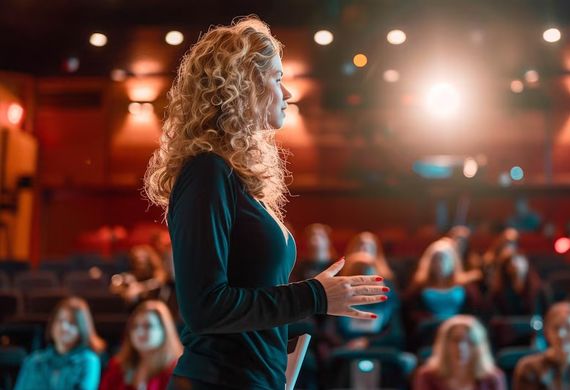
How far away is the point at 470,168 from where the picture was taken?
1228 centimetres

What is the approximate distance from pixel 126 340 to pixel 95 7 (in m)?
5.37

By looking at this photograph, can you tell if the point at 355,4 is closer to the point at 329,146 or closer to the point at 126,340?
the point at 329,146

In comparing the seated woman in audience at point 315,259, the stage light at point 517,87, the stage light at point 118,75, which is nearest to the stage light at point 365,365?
the seated woman in audience at point 315,259

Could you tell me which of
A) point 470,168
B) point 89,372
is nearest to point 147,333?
point 89,372

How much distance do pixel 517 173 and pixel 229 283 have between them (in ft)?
41.2

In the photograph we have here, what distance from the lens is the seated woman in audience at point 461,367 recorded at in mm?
4531

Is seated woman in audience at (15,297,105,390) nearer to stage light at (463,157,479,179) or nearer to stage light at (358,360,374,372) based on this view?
stage light at (358,360,374,372)

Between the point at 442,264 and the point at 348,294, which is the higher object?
the point at 442,264

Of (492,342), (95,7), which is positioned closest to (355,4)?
(95,7)

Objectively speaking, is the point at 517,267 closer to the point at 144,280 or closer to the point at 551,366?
the point at 551,366

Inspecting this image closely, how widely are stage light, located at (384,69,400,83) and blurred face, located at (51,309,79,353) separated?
6779 mm

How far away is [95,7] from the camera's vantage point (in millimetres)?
9281

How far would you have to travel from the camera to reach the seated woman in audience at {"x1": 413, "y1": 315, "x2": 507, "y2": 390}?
4.53 metres

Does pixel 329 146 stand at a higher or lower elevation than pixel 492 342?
→ higher
